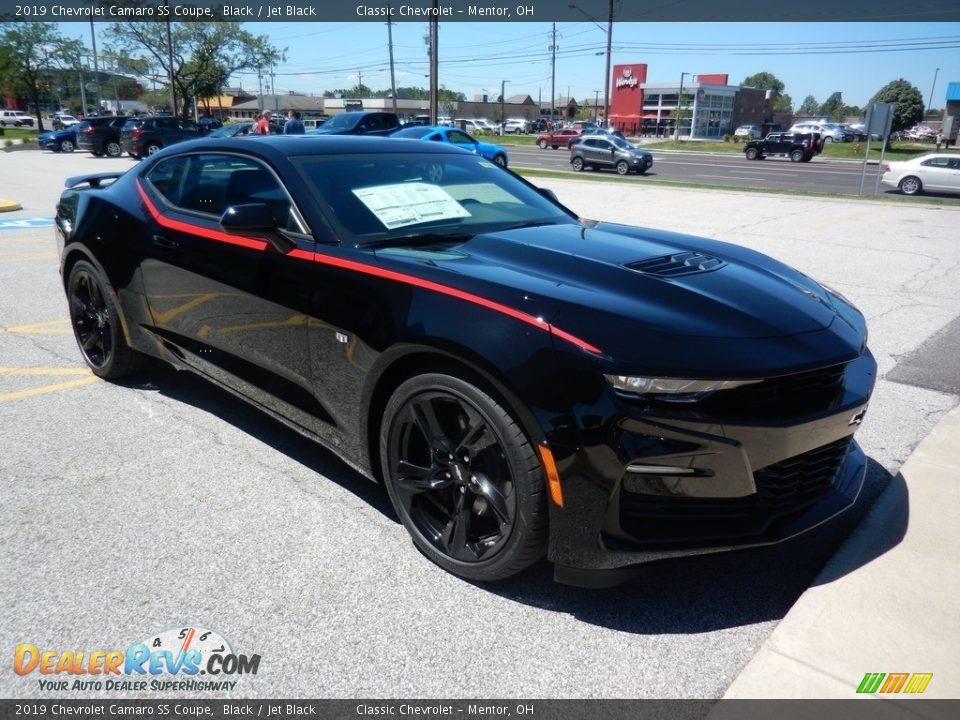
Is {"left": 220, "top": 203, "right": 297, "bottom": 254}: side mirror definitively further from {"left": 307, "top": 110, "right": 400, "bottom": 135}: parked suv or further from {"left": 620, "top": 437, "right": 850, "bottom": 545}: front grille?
{"left": 307, "top": 110, "right": 400, "bottom": 135}: parked suv

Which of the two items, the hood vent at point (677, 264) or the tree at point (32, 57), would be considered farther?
the tree at point (32, 57)

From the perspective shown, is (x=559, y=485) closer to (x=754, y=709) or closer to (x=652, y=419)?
(x=652, y=419)

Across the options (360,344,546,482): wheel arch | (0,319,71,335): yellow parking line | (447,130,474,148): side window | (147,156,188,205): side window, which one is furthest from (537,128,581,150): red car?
(360,344,546,482): wheel arch

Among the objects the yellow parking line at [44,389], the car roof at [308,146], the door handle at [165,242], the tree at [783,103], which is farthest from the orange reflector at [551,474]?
the tree at [783,103]

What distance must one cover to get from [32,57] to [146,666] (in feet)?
218

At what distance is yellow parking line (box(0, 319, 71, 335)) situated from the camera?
19.2 feet

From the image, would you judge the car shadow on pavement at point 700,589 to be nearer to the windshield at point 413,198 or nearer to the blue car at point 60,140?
the windshield at point 413,198

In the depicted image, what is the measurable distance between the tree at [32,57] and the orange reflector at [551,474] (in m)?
59.9

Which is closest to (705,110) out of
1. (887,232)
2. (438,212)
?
(887,232)

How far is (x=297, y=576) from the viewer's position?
9.02 ft

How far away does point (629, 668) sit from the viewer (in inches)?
90.5

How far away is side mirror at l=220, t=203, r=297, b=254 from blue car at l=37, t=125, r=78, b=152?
114 feet

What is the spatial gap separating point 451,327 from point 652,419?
738mm

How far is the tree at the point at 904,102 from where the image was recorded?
201 ft
